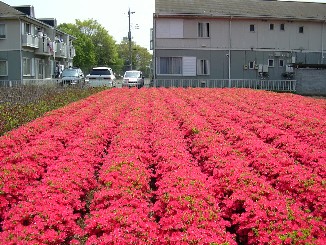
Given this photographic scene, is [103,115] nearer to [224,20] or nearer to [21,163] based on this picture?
[21,163]

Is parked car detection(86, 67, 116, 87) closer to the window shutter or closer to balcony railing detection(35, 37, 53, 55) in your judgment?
the window shutter

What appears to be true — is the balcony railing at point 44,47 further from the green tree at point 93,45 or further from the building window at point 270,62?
the green tree at point 93,45

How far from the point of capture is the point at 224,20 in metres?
38.6

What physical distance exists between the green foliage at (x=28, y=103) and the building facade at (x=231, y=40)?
10.6 meters

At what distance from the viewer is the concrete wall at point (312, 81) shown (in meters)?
32.5

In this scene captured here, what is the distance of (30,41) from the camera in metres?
41.8

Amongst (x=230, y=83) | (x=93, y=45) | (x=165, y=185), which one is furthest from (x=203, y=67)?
(x=93, y=45)

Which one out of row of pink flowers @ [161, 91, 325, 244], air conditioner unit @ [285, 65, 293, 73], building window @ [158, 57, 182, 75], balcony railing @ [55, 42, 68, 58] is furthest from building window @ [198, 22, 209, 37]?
row of pink flowers @ [161, 91, 325, 244]

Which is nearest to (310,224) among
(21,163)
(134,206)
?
(134,206)

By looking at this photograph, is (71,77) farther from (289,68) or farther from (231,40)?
(289,68)

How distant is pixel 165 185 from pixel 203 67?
1219 inches

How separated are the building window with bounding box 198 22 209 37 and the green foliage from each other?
42.6 ft

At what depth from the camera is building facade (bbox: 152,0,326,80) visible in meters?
37.4

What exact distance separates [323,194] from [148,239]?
315 cm
